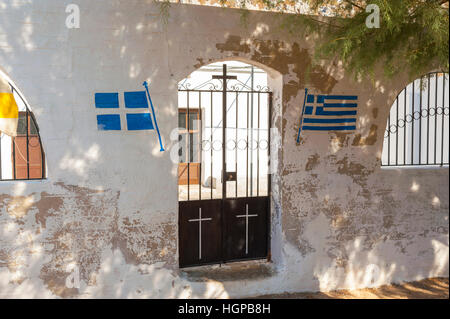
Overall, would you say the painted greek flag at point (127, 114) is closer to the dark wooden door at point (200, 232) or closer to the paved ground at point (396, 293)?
the dark wooden door at point (200, 232)

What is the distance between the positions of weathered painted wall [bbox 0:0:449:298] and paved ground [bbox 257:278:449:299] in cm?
10

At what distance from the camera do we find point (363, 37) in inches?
181

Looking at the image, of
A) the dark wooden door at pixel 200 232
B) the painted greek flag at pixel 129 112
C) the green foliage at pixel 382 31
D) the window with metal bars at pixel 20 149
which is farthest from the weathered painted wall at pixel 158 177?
the window with metal bars at pixel 20 149

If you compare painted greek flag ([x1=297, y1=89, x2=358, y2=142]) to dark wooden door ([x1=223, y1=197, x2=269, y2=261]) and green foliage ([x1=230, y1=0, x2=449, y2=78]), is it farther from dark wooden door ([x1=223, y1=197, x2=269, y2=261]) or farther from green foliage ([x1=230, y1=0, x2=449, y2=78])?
dark wooden door ([x1=223, y1=197, x2=269, y2=261])

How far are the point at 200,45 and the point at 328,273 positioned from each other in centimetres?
340

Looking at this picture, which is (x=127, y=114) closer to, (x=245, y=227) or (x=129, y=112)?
(x=129, y=112)

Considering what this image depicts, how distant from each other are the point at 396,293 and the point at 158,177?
362 centimetres

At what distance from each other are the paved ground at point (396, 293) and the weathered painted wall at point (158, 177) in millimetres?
100

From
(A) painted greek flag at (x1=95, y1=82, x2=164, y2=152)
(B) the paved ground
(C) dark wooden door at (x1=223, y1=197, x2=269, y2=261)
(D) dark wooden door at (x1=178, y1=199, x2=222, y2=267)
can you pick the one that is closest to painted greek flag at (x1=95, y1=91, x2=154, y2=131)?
(A) painted greek flag at (x1=95, y1=82, x2=164, y2=152)

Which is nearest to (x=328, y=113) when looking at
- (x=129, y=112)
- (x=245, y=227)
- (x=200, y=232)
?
(x=245, y=227)

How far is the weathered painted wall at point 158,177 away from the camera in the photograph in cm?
466

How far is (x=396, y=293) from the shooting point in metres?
5.95
